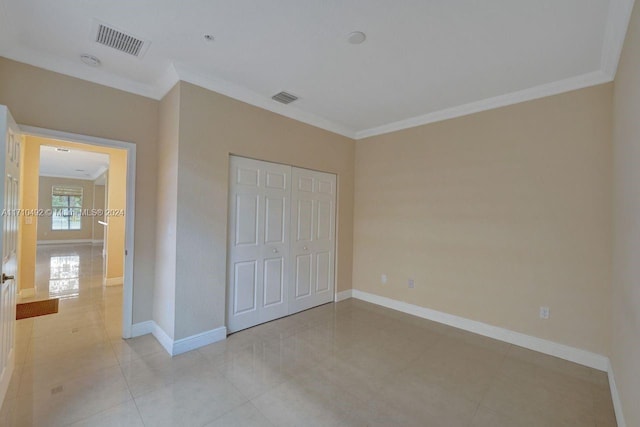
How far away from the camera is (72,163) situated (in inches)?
330

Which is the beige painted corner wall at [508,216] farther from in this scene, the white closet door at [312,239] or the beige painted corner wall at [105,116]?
the beige painted corner wall at [105,116]

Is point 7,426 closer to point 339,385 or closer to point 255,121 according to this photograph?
point 339,385

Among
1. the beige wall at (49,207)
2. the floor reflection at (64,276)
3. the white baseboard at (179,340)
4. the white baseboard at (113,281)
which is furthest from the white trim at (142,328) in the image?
the beige wall at (49,207)

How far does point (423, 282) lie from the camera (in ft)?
12.7

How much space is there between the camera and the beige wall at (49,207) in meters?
10.8

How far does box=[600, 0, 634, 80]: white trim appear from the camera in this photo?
1.80m

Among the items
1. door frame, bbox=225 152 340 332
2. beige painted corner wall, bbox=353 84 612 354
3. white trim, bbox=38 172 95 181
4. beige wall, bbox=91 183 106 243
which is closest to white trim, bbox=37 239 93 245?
beige wall, bbox=91 183 106 243

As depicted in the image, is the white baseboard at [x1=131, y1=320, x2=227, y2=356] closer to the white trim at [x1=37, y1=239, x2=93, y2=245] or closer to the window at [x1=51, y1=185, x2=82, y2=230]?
the white trim at [x1=37, y1=239, x2=93, y2=245]

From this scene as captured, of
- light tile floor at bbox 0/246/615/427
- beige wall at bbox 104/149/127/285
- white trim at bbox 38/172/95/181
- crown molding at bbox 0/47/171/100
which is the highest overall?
crown molding at bbox 0/47/171/100

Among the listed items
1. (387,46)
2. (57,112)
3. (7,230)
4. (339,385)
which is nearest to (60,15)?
(57,112)

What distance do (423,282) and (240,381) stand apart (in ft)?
8.68

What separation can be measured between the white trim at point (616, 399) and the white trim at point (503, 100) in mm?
2611

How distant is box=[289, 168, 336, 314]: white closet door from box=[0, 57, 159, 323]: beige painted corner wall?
1.72 meters

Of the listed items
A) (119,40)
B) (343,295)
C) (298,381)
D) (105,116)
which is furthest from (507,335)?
(105,116)
